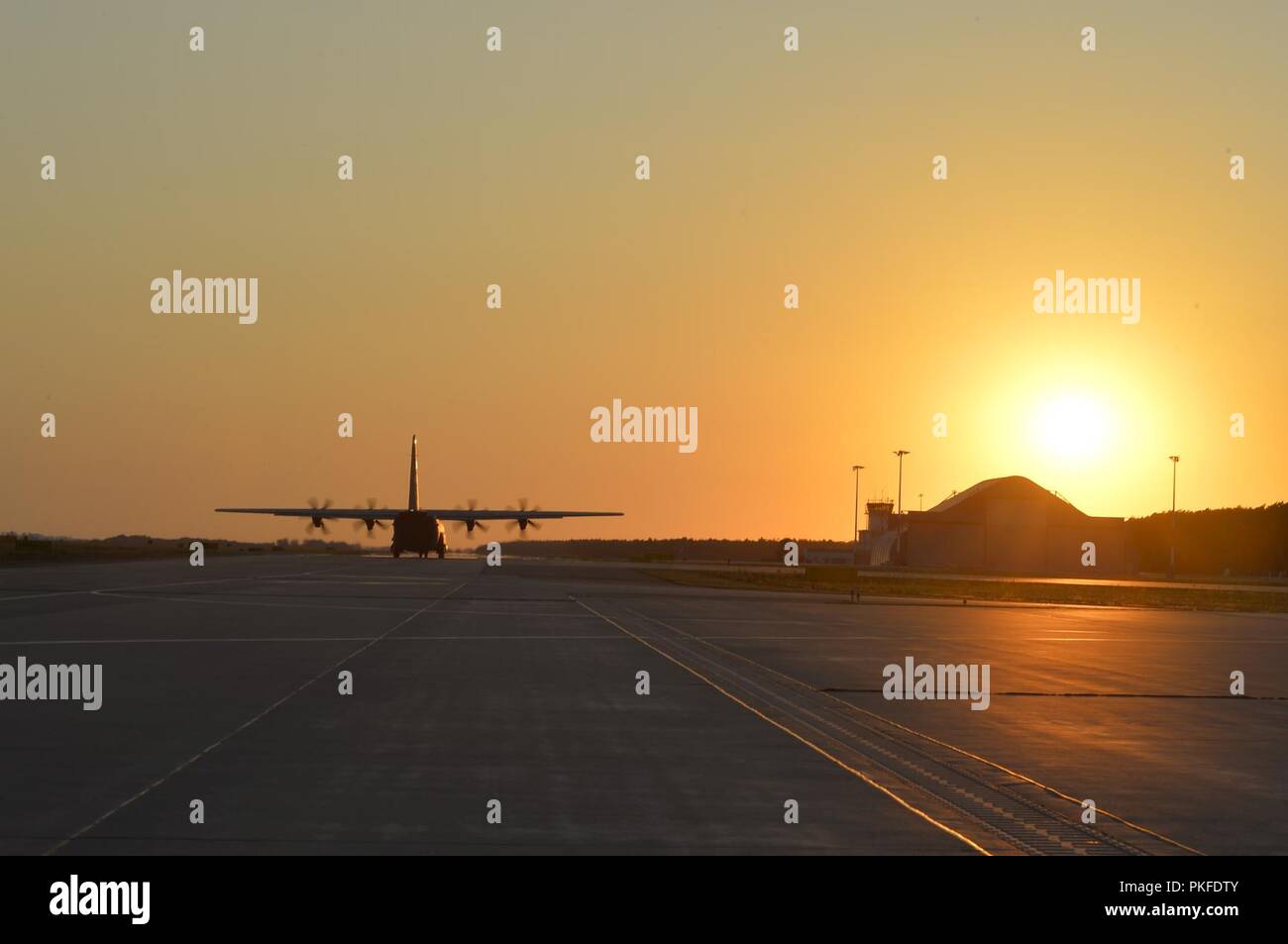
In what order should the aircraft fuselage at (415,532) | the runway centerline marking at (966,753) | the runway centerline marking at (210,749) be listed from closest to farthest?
1. the runway centerline marking at (210,749)
2. the runway centerline marking at (966,753)
3. the aircraft fuselage at (415,532)

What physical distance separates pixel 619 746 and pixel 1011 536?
143 metres

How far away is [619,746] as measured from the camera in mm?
15156

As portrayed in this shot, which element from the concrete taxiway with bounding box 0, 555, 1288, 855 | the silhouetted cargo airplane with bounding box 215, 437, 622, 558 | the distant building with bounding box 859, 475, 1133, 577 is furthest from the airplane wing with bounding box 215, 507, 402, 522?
the concrete taxiway with bounding box 0, 555, 1288, 855

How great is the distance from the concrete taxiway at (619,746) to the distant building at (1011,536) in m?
118

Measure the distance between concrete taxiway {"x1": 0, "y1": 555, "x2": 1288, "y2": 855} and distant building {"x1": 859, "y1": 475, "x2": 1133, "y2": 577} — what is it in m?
118

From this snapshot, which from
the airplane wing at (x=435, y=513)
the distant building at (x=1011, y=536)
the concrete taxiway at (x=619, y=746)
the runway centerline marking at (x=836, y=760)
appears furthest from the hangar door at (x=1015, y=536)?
the runway centerline marking at (x=836, y=760)

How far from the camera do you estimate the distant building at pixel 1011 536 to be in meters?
151

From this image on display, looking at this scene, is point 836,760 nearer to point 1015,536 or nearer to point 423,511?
point 423,511

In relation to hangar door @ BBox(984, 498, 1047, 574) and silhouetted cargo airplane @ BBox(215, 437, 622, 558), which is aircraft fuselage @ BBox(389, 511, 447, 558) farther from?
hangar door @ BBox(984, 498, 1047, 574)

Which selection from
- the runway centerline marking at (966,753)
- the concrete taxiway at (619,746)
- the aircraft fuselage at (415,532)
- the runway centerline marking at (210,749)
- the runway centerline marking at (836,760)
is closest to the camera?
the runway centerline marking at (210,749)

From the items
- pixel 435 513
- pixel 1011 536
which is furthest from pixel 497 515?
pixel 1011 536

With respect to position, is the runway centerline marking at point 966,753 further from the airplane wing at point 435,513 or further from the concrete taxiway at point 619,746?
the airplane wing at point 435,513
